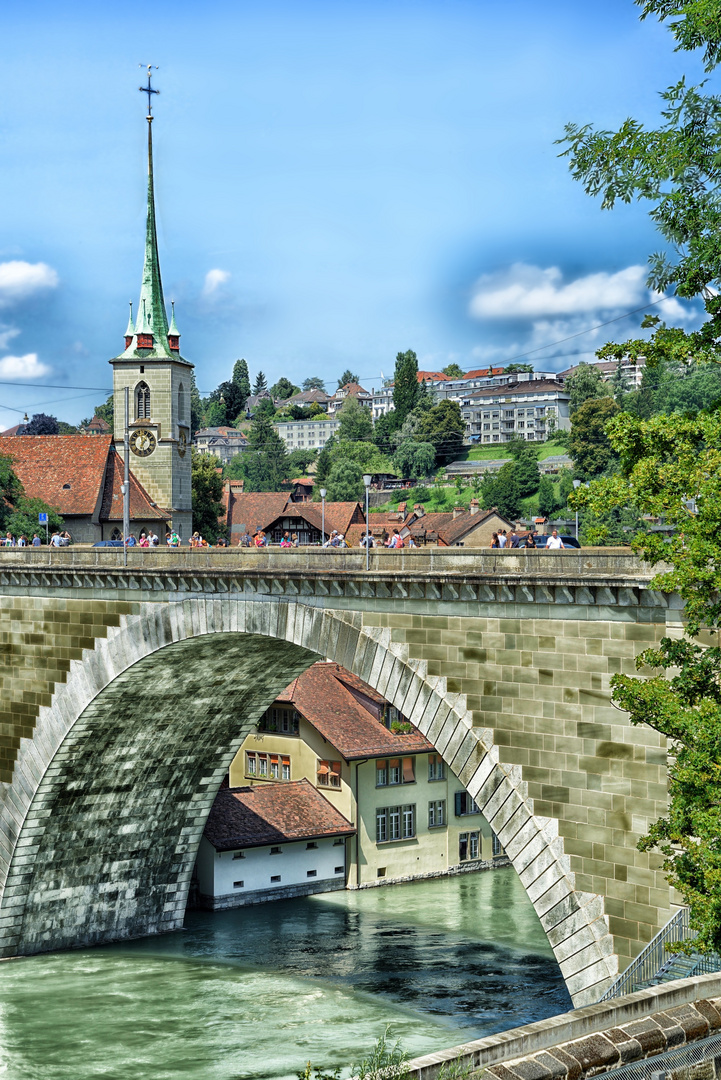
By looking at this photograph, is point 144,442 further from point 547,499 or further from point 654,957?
point 654,957

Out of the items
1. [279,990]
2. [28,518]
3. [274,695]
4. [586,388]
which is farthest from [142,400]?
[586,388]

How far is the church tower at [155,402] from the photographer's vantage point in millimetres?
75938

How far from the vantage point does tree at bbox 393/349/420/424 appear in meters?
165

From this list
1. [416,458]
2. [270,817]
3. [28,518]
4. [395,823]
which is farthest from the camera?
[416,458]

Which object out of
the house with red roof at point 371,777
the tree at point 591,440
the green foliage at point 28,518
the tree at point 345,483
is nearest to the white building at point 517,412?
the tree at point 345,483

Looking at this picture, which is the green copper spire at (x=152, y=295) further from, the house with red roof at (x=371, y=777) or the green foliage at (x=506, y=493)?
the green foliage at (x=506, y=493)

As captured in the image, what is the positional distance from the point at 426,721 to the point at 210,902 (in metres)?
26.8

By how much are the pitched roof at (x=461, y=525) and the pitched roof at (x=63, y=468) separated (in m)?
21.5

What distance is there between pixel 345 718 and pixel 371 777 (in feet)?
10.5

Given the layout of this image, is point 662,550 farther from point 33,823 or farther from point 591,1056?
point 33,823

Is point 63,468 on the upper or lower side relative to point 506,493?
lower

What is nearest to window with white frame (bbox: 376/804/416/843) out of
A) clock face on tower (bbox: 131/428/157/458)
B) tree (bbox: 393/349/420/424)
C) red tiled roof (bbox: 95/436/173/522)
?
red tiled roof (bbox: 95/436/173/522)

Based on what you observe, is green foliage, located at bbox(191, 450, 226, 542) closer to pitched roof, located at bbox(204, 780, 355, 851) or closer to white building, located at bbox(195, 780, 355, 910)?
pitched roof, located at bbox(204, 780, 355, 851)

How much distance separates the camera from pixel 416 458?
500 feet
